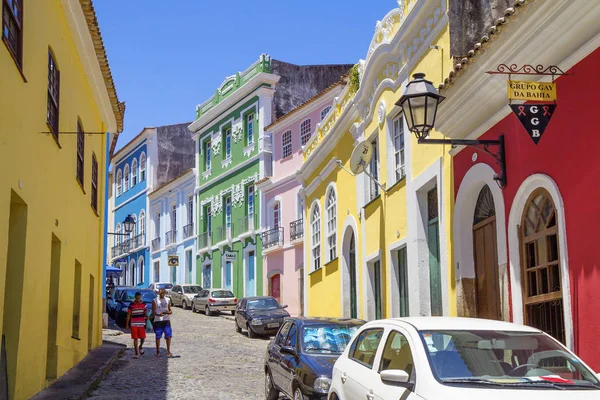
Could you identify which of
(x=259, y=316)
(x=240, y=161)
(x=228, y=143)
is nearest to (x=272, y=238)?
(x=240, y=161)

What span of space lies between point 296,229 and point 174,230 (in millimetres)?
16628

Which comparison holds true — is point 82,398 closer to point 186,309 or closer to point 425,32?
point 425,32

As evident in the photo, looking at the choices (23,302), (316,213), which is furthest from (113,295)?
(23,302)

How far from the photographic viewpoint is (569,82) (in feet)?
31.2

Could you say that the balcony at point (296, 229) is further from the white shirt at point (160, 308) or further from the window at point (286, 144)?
the white shirt at point (160, 308)

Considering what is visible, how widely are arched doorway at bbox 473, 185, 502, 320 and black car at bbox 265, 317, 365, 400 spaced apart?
85.5 inches

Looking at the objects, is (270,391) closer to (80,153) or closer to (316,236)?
(80,153)

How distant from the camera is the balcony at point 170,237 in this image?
1948 inches

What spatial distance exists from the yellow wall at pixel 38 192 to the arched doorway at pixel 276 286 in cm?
1943

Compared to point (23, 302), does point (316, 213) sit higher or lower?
higher

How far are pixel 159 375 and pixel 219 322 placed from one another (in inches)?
608

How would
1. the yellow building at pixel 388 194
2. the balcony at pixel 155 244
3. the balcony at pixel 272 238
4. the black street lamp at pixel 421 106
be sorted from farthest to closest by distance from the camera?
the balcony at pixel 155 244 < the balcony at pixel 272 238 < the yellow building at pixel 388 194 < the black street lamp at pixel 421 106

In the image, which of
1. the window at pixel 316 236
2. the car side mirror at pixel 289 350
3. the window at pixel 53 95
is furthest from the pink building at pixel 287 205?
the car side mirror at pixel 289 350

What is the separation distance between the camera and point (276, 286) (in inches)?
1455
